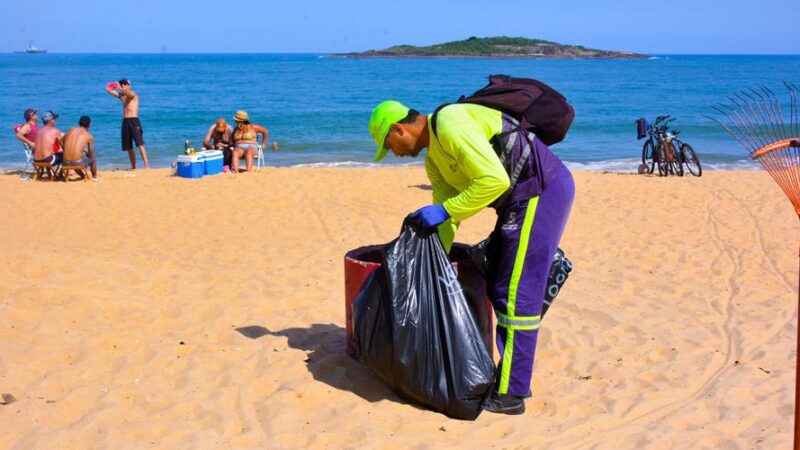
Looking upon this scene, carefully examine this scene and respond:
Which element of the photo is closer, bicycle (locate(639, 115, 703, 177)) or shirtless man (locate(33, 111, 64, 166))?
shirtless man (locate(33, 111, 64, 166))

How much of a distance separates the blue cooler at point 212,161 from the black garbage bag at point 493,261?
355 inches

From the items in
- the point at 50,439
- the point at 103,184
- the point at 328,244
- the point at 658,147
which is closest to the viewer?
the point at 50,439

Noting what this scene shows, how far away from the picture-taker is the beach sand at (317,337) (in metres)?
3.59

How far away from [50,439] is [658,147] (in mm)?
11291

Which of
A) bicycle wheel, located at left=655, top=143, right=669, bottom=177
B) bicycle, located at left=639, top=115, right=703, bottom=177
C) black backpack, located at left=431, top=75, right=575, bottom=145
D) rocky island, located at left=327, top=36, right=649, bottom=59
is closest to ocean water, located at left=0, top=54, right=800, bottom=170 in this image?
bicycle, located at left=639, top=115, right=703, bottom=177

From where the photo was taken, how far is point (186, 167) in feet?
40.1

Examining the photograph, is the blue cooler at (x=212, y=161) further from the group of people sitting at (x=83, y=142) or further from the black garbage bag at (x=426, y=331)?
the black garbage bag at (x=426, y=331)

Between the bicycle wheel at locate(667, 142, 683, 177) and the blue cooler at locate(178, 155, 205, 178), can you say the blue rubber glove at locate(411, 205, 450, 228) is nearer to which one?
the blue cooler at locate(178, 155, 205, 178)

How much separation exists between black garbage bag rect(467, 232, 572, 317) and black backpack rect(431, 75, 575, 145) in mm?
520

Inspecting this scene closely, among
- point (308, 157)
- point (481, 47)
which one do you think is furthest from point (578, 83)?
point (481, 47)

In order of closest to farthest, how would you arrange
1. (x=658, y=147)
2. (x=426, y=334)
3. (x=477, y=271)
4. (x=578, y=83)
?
(x=426, y=334) < (x=477, y=271) < (x=658, y=147) < (x=578, y=83)

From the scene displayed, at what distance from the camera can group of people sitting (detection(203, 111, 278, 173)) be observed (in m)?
12.8

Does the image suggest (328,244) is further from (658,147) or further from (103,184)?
(658,147)

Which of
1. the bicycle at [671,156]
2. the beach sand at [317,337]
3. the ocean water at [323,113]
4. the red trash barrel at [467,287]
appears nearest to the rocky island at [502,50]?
the ocean water at [323,113]
